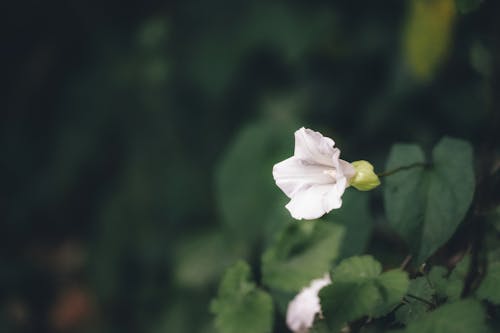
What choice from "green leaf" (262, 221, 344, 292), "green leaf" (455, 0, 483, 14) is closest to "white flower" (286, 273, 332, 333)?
"green leaf" (262, 221, 344, 292)

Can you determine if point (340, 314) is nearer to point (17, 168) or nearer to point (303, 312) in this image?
point (303, 312)

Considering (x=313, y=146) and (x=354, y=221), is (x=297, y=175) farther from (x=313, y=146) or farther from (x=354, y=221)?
(x=354, y=221)

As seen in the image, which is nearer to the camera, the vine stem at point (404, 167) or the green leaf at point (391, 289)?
the green leaf at point (391, 289)

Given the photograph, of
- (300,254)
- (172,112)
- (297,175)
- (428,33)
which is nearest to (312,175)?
(297,175)

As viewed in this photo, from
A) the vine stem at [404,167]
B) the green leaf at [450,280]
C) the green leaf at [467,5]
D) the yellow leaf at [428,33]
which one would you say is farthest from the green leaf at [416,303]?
the yellow leaf at [428,33]

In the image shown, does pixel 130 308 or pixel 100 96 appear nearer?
pixel 100 96

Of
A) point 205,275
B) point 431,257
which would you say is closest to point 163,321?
point 205,275

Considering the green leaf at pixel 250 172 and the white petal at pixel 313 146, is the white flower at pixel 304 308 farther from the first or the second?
the green leaf at pixel 250 172
